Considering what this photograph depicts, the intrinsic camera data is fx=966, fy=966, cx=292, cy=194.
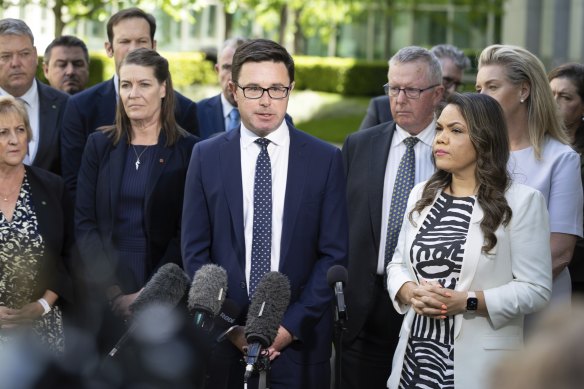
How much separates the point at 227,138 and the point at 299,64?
110ft

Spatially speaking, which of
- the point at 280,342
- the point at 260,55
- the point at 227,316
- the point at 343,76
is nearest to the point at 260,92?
the point at 260,55

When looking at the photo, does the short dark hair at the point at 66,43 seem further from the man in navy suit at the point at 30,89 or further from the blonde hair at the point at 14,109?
the blonde hair at the point at 14,109

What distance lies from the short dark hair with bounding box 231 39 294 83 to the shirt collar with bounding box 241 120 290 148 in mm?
263

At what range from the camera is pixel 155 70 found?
625 cm

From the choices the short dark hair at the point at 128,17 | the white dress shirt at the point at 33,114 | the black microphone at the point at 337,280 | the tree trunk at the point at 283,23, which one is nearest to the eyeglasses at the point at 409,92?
the black microphone at the point at 337,280

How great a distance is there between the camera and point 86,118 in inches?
268

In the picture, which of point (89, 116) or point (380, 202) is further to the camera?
point (89, 116)

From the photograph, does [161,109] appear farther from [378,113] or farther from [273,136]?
[378,113]

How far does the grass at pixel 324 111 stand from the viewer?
3044 centimetres

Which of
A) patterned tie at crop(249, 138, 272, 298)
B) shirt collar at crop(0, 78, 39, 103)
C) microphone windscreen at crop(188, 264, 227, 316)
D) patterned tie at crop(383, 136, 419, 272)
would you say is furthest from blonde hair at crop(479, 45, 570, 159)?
shirt collar at crop(0, 78, 39, 103)

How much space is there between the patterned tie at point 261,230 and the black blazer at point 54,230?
1.59 m

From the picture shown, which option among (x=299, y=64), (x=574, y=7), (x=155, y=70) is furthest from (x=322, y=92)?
(x=155, y=70)

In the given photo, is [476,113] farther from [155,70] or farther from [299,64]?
[299,64]

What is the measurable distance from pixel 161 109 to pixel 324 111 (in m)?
27.8
